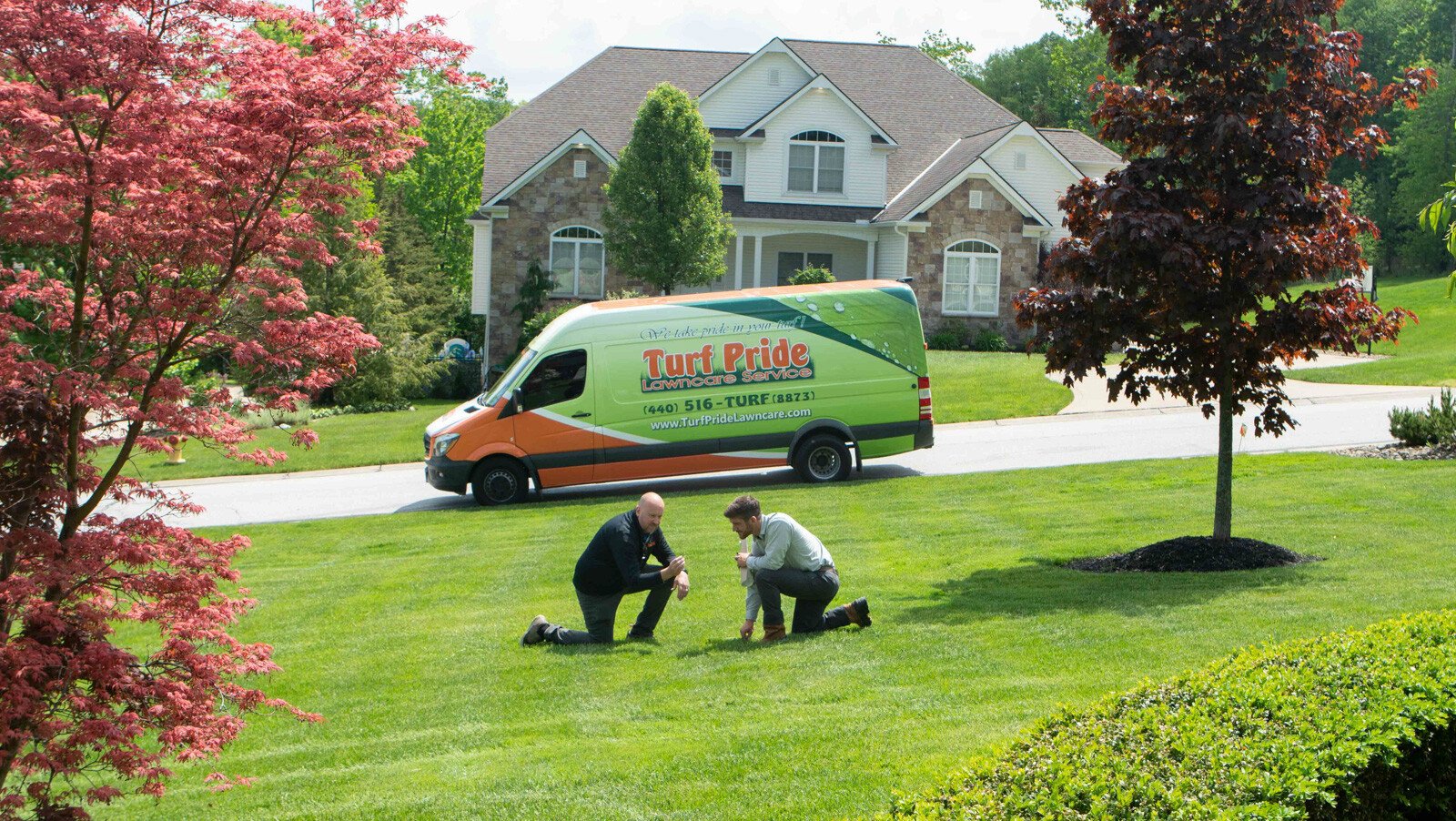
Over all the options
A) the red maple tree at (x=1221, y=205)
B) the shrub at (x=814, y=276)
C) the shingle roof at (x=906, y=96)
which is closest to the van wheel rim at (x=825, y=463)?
the red maple tree at (x=1221, y=205)

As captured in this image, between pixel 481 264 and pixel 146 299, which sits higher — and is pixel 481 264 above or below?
above

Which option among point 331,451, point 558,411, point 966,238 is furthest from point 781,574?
point 966,238

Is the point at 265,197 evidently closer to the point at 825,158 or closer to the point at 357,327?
the point at 357,327

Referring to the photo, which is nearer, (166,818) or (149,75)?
(149,75)

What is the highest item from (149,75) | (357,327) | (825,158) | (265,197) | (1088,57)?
(1088,57)

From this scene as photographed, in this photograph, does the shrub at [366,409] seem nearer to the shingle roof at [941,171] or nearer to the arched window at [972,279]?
the shingle roof at [941,171]

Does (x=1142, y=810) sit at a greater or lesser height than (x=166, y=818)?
greater

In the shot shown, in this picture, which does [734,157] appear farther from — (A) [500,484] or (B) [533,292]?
(A) [500,484]

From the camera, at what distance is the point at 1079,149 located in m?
42.5

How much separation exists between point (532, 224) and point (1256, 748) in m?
32.2

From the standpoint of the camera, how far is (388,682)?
31.8ft

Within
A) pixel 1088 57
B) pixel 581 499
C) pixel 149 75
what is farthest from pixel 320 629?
pixel 1088 57

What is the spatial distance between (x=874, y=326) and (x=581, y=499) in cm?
513

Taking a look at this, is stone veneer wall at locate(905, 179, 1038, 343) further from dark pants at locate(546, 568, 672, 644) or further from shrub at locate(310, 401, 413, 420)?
dark pants at locate(546, 568, 672, 644)
